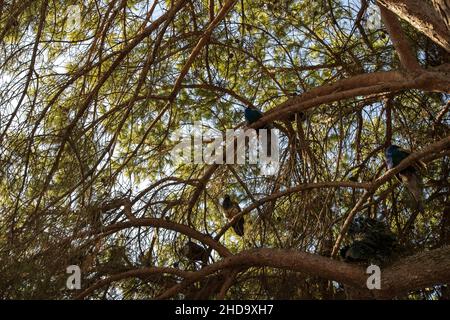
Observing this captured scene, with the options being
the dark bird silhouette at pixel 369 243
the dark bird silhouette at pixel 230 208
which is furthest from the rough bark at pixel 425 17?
the dark bird silhouette at pixel 230 208

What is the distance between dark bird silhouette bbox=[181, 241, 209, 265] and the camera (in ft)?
14.0

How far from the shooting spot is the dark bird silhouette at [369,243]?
341cm

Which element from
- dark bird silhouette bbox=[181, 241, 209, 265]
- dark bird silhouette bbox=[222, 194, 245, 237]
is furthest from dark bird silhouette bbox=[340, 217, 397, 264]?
dark bird silhouette bbox=[222, 194, 245, 237]

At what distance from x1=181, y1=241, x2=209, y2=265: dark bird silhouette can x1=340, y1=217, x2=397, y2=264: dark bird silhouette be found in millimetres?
998

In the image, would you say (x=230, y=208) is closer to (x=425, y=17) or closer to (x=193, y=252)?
(x=193, y=252)

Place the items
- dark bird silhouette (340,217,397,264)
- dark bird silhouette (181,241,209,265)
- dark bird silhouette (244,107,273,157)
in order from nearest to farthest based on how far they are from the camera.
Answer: dark bird silhouette (340,217,397,264) → dark bird silhouette (181,241,209,265) → dark bird silhouette (244,107,273,157)

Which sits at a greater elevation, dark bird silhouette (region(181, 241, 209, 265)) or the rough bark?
the rough bark

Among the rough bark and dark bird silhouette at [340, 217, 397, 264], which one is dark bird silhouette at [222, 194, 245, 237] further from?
the rough bark

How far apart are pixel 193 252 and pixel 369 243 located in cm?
128

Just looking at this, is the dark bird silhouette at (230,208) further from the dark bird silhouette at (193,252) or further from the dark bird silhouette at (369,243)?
the dark bird silhouette at (369,243)

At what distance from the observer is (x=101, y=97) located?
4730 mm

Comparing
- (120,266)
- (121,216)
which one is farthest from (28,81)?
(120,266)

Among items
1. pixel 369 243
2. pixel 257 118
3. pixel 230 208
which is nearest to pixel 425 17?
pixel 369 243
